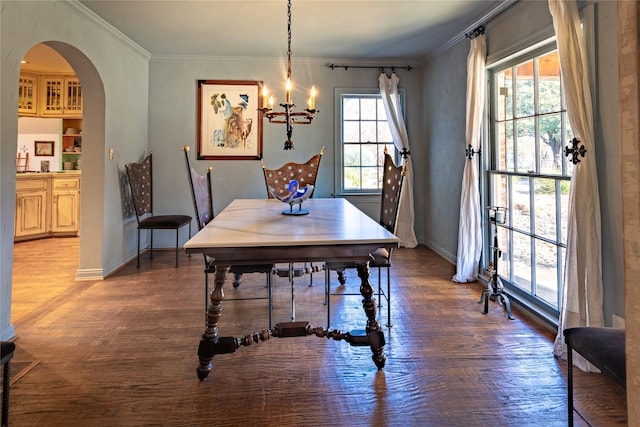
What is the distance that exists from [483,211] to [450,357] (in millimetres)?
1864

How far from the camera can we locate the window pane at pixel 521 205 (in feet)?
9.86

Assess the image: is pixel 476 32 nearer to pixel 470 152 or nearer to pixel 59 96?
pixel 470 152

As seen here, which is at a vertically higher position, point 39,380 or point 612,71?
point 612,71

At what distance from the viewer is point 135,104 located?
4.59 metres

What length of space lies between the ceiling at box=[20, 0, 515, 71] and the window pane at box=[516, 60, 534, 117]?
57 centimetres

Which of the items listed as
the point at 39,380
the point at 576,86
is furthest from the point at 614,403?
the point at 39,380

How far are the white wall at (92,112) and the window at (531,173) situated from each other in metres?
3.72

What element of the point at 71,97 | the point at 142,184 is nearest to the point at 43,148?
the point at 71,97

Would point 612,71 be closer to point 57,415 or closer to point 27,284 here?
point 57,415

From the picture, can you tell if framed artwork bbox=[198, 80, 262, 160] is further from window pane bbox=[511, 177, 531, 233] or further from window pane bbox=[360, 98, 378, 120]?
window pane bbox=[511, 177, 531, 233]

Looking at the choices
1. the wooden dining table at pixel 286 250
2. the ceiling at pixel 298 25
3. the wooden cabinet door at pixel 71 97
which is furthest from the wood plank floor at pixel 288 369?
the wooden cabinet door at pixel 71 97

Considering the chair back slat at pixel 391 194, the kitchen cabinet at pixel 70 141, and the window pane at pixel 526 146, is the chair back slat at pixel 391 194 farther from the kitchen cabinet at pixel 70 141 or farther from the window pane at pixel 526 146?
the kitchen cabinet at pixel 70 141

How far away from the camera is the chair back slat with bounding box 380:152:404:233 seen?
8.76 ft

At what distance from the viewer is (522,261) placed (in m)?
3.10
